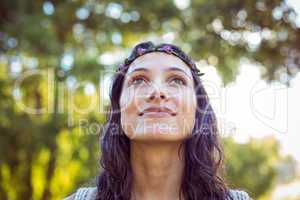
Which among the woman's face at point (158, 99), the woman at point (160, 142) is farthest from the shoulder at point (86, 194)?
the woman's face at point (158, 99)

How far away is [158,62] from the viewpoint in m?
2.11

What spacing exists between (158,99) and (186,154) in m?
0.29

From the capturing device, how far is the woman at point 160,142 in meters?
1.99

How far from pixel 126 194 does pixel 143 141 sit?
0.23m

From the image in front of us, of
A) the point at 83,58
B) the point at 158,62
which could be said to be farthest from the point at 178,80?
the point at 83,58

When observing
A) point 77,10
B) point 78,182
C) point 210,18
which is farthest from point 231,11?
point 78,182

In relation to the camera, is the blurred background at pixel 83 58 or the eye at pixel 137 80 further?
the blurred background at pixel 83 58

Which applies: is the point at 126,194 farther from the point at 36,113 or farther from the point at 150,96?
the point at 36,113

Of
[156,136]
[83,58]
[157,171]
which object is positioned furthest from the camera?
[83,58]

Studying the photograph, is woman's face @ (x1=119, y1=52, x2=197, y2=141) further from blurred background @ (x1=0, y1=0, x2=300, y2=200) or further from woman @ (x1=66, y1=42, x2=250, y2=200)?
blurred background @ (x1=0, y1=0, x2=300, y2=200)

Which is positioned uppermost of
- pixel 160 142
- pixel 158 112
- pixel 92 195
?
pixel 158 112

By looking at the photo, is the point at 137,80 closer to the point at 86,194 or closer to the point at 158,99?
the point at 158,99

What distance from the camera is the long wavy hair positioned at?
2.07m

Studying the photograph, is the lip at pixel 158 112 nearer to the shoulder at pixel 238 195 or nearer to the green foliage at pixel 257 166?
the shoulder at pixel 238 195
